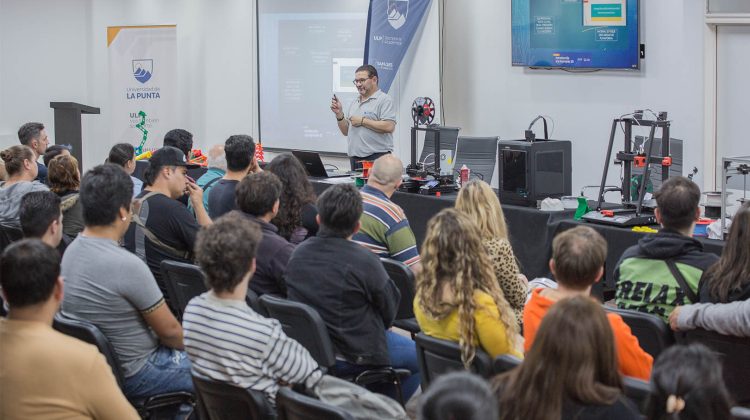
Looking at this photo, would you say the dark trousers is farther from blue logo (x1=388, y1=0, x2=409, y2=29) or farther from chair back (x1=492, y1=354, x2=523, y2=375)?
chair back (x1=492, y1=354, x2=523, y2=375)

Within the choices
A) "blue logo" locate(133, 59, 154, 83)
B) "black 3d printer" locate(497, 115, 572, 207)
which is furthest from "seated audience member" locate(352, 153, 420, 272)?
"blue logo" locate(133, 59, 154, 83)

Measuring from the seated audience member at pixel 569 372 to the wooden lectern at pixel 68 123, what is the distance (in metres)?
9.03

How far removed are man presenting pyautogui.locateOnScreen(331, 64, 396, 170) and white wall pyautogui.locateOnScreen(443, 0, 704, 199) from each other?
3.98ft

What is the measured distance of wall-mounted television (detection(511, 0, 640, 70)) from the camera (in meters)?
7.36

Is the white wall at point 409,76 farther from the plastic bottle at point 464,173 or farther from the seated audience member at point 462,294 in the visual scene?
the seated audience member at point 462,294

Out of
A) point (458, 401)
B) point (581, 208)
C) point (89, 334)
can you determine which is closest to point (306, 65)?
point (581, 208)

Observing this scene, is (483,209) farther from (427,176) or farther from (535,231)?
(427,176)

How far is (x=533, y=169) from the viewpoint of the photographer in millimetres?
5969

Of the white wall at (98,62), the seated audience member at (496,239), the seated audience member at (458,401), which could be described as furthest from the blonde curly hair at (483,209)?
the white wall at (98,62)

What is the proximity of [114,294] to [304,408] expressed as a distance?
1049 mm

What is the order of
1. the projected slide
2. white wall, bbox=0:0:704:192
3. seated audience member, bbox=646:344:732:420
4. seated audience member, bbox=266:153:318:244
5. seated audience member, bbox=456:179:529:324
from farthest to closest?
1. the projected slide
2. white wall, bbox=0:0:704:192
3. seated audience member, bbox=266:153:318:244
4. seated audience member, bbox=456:179:529:324
5. seated audience member, bbox=646:344:732:420

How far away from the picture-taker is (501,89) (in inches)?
334

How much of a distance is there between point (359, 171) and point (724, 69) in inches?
114

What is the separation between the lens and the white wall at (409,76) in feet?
23.5
